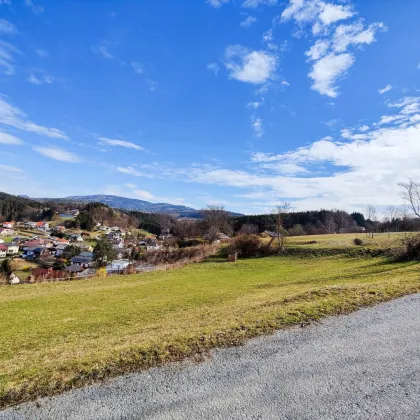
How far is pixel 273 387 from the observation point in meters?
4.05

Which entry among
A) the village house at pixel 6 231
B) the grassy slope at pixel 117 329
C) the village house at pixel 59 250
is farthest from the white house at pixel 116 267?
the village house at pixel 6 231

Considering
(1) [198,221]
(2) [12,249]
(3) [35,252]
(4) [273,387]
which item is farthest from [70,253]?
(4) [273,387]

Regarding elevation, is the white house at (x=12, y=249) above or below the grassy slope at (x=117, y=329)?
below

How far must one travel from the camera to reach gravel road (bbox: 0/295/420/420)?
11.6 feet

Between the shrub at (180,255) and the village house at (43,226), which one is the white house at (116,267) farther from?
the village house at (43,226)

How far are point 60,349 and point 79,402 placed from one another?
3.21 m

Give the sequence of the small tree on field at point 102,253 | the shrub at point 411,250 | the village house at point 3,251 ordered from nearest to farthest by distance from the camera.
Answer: the shrub at point 411,250 < the small tree on field at point 102,253 < the village house at point 3,251

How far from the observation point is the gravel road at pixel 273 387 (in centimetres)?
355

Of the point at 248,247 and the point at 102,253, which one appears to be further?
the point at 102,253

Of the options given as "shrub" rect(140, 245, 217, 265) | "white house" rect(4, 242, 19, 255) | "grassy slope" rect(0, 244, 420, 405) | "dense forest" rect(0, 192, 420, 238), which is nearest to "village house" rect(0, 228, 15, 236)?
"dense forest" rect(0, 192, 420, 238)

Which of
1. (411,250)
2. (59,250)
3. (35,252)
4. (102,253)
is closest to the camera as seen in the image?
(411,250)

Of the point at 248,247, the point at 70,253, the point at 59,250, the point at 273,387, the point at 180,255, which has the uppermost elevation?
the point at 273,387

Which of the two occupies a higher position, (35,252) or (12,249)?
(35,252)

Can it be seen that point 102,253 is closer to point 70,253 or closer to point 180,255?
point 180,255
